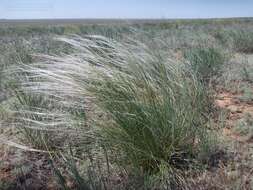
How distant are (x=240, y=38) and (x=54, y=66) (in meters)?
9.14

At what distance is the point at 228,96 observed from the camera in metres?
5.10

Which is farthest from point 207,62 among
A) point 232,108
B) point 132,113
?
point 132,113

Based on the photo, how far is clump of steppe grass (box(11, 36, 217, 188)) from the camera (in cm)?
294

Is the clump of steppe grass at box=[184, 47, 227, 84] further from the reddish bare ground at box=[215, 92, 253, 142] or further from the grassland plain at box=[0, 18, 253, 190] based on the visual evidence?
the grassland plain at box=[0, 18, 253, 190]

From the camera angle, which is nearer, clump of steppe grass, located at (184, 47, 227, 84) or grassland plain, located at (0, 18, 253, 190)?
grassland plain, located at (0, 18, 253, 190)

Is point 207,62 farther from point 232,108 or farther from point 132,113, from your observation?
point 132,113

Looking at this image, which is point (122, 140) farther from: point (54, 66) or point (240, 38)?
point (240, 38)

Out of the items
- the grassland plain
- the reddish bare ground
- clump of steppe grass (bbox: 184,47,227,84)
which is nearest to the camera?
the grassland plain

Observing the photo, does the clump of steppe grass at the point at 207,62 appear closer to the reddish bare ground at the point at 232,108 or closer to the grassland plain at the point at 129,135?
the reddish bare ground at the point at 232,108

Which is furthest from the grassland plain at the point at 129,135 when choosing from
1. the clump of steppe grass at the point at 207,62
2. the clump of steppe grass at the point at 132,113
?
the clump of steppe grass at the point at 207,62

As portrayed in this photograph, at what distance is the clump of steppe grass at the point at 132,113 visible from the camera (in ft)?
9.65

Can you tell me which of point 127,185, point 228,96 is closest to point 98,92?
point 127,185

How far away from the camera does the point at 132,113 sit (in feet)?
9.75

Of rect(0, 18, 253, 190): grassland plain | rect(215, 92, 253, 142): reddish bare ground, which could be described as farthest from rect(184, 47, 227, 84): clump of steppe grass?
rect(0, 18, 253, 190): grassland plain
